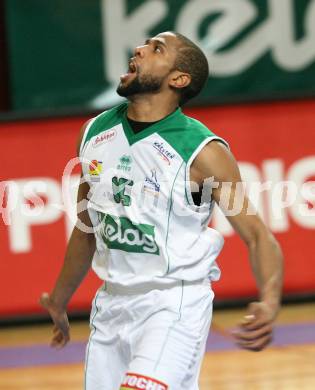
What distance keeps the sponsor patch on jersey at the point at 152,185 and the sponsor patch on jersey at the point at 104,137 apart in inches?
9.6

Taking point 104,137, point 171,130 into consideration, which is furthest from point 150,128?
point 104,137

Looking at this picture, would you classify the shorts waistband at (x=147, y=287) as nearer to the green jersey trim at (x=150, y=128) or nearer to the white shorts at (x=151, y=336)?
the white shorts at (x=151, y=336)

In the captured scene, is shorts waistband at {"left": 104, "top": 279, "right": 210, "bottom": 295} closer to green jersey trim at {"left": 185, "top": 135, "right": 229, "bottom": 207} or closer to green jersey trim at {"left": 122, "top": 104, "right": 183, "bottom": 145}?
green jersey trim at {"left": 185, "top": 135, "right": 229, "bottom": 207}

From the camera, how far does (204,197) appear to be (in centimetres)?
392

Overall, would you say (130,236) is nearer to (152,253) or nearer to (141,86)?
(152,253)

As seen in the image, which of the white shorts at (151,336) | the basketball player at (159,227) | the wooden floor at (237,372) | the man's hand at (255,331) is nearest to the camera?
the man's hand at (255,331)

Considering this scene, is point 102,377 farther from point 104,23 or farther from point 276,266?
point 104,23

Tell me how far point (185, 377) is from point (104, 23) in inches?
194

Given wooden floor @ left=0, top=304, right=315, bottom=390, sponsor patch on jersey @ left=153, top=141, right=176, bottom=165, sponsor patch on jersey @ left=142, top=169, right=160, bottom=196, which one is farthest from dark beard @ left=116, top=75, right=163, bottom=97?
wooden floor @ left=0, top=304, right=315, bottom=390

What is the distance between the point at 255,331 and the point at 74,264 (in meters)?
0.99

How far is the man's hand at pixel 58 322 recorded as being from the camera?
4.24 meters

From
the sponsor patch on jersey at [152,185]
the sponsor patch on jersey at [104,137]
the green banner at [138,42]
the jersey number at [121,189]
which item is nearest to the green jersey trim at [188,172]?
the sponsor patch on jersey at [152,185]

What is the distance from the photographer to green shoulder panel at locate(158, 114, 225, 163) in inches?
152

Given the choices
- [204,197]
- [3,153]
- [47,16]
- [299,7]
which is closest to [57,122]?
A: [3,153]
